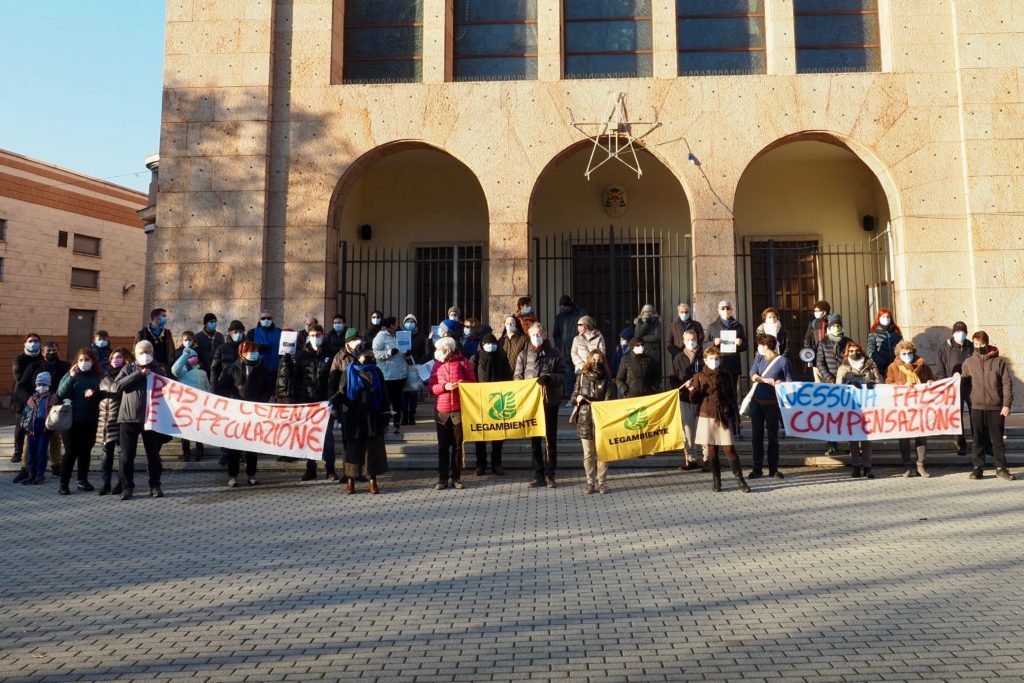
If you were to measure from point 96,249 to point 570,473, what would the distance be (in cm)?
2954

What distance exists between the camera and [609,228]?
17109 millimetres

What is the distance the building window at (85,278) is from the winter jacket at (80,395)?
80.5 feet

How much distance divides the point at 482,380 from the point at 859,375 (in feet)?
17.3

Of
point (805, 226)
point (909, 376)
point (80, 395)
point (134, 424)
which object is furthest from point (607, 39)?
point (80, 395)

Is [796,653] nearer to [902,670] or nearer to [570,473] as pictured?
[902,670]

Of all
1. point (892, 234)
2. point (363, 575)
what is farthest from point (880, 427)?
point (363, 575)

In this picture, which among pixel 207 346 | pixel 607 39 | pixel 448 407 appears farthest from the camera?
pixel 607 39

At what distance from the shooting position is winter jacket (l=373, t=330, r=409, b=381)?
440 inches

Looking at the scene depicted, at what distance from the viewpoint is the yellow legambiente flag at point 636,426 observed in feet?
29.0

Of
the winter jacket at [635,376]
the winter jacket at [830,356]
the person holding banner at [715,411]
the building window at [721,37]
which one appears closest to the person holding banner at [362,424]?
the winter jacket at [635,376]

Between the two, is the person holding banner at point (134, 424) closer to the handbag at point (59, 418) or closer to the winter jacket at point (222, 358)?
the handbag at point (59, 418)

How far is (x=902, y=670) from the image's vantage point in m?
3.75

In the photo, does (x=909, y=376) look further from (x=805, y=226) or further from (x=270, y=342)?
(x=270, y=342)

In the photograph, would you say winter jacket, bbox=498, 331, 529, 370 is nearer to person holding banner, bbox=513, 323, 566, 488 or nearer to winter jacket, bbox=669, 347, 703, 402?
person holding banner, bbox=513, 323, 566, 488
